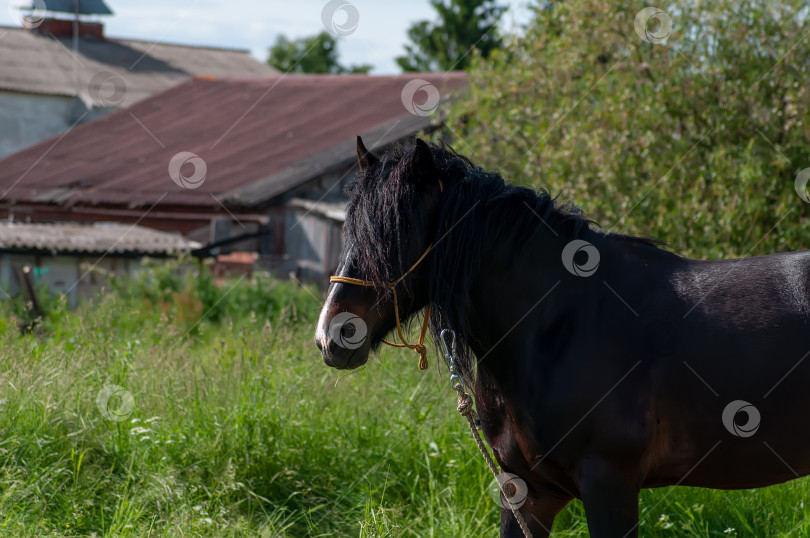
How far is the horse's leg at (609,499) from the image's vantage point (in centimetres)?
316

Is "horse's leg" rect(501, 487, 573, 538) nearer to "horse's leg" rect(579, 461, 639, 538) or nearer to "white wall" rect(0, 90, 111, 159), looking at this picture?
"horse's leg" rect(579, 461, 639, 538)

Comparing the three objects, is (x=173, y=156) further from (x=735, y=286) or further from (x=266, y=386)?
(x=735, y=286)

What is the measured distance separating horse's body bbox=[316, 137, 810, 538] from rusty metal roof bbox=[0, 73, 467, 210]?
13.1 meters

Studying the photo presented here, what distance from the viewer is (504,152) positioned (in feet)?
34.4

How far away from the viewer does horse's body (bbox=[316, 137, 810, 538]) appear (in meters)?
3.22

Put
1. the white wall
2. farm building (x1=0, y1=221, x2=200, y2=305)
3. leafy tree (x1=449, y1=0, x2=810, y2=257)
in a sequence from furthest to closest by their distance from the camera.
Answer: the white wall < farm building (x1=0, y1=221, x2=200, y2=305) < leafy tree (x1=449, y1=0, x2=810, y2=257)

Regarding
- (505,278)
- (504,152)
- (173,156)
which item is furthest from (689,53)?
(173,156)

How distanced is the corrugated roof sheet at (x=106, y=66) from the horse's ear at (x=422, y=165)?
31340mm

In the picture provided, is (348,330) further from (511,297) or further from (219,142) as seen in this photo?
(219,142)

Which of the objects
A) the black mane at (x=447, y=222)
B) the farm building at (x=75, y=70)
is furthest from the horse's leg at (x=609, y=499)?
the farm building at (x=75, y=70)

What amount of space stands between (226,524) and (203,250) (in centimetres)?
1125

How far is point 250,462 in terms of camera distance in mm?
5004

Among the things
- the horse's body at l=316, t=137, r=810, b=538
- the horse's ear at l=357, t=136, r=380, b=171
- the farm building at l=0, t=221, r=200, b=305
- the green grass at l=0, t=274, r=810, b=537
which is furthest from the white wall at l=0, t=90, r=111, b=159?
the horse's body at l=316, t=137, r=810, b=538

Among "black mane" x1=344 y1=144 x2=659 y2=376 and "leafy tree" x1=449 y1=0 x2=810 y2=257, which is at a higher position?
"leafy tree" x1=449 y1=0 x2=810 y2=257
